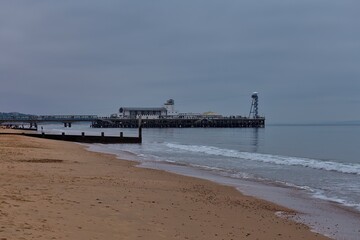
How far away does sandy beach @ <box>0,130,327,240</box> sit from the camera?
6.87 metres

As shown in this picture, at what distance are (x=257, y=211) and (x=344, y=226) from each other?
2156mm

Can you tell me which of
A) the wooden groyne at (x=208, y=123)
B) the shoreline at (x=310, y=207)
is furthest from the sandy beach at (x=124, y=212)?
the wooden groyne at (x=208, y=123)

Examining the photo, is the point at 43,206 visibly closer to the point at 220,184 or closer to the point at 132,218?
the point at 132,218

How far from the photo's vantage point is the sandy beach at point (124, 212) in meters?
6.87

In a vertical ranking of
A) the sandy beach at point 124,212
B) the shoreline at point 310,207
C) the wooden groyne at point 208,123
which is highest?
the wooden groyne at point 208,123

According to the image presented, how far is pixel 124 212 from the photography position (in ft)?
29.4

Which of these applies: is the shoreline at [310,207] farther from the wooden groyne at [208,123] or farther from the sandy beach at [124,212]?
the wooden groyne at [208,123]

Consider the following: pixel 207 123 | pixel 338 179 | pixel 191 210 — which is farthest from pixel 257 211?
pixel 207 123

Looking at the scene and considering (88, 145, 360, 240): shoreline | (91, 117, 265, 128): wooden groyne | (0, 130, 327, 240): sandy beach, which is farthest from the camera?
(91, 117, 265, 128): wooden groyne

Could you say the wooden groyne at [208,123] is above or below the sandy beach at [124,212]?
above

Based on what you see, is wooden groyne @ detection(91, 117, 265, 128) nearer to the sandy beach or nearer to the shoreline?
the shoreline

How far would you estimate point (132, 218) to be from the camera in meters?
8.45

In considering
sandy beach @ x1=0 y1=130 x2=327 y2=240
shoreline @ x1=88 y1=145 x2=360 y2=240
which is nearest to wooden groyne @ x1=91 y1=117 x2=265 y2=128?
shoreline @ x1=88 y1=145 x2=360 y2=240

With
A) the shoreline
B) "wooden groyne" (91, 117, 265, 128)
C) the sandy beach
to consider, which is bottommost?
the shoreline
